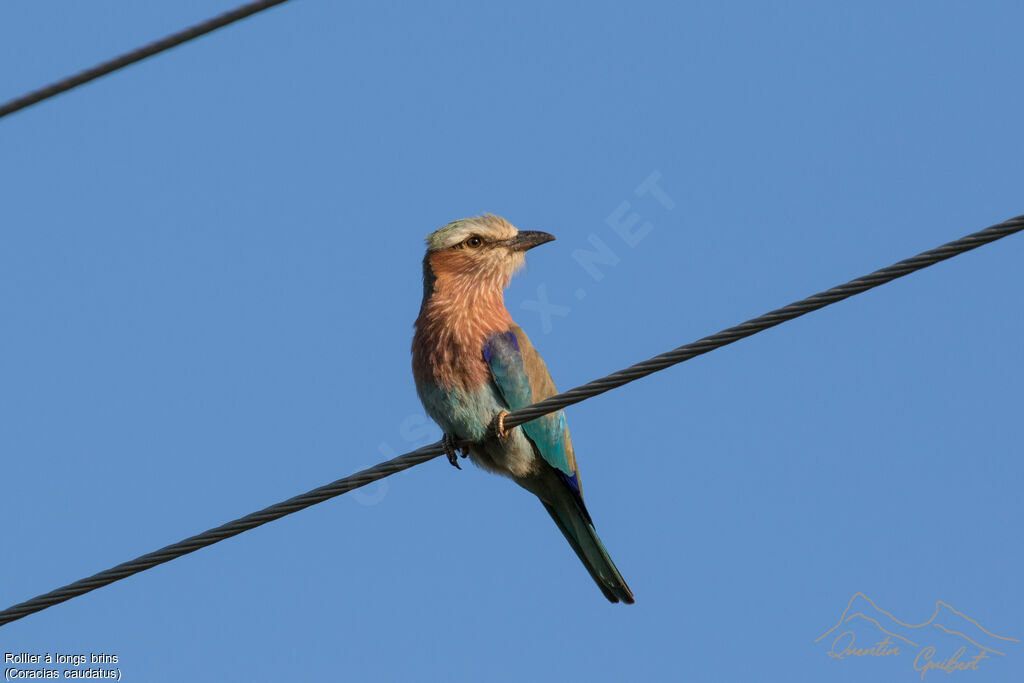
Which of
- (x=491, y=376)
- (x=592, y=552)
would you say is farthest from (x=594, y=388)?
(x=592, y=552)

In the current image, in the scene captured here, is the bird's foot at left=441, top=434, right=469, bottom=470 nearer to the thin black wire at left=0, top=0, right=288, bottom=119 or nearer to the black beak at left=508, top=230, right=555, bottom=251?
the black beak at left=508, top=230, right=555, bottom=251

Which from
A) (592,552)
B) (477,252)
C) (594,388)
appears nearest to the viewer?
(594,388)

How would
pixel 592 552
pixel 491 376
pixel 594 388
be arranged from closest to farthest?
pixel 594 388 < pixel 491 376 < pixel 592 552

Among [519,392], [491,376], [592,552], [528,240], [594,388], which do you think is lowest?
[592,552]

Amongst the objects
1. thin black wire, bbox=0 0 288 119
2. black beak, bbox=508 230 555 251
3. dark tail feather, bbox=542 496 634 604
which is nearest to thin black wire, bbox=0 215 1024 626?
thin black wire, bbox=0 0 288 119

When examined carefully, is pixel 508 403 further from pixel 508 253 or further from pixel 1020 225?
pixel 1020 225

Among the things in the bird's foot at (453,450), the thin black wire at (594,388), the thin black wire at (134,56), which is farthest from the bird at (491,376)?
the thin black wire at (134,56)

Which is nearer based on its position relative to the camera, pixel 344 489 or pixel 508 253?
pixel 344 489

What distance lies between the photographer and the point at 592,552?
7363 millimetres

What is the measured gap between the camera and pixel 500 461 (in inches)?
275

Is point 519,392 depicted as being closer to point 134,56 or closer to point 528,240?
point 528,240

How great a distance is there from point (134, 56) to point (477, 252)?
3.81 metres

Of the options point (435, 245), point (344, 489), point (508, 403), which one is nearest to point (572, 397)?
point (344, 489)

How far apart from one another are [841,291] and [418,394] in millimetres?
3187
